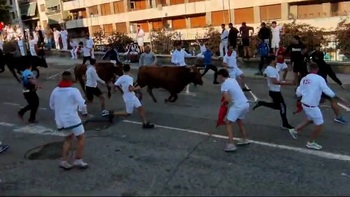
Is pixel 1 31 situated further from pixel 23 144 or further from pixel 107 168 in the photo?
pixel 107 168

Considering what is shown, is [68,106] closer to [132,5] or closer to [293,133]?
[293,133]

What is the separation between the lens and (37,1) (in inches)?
2741

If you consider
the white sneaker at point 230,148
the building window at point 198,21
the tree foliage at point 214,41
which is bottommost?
the white sneaker at point 230,148

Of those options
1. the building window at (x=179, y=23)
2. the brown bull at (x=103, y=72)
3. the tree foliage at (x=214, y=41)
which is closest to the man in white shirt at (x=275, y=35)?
the tree foliage at (x=214, y=41)

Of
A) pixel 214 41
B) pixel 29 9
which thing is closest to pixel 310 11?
pixel 214 41

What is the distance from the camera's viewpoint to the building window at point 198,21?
4647 cm

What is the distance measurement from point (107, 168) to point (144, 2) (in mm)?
47163

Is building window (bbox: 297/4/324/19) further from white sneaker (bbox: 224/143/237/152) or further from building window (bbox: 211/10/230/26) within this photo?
white sneaker (bbox: 224/143/237/152)

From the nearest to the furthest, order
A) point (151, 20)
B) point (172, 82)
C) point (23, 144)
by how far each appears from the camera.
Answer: point (23, 144)
point (172, 82)
point (151, 20)

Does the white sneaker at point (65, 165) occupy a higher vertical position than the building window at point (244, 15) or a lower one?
lower

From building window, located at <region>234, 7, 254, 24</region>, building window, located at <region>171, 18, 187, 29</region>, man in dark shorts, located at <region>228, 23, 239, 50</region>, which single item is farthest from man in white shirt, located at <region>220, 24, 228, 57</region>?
building window, located at <region>171, 18, 187, 29</region>

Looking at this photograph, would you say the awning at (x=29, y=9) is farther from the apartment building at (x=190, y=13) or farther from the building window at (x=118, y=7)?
the building window at (x=118, y=7)

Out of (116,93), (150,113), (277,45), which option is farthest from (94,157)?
(277,45)

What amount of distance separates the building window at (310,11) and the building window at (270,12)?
1.89 meters
